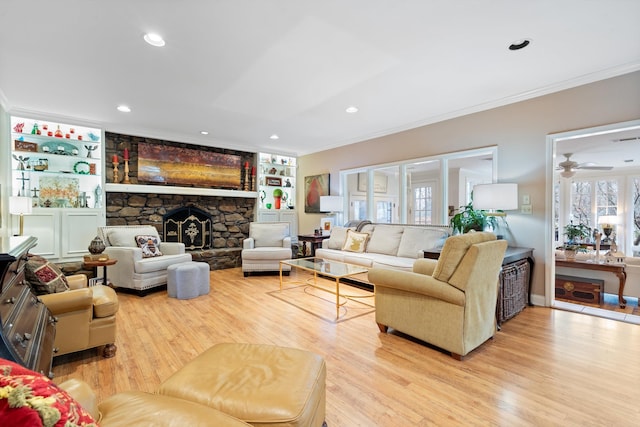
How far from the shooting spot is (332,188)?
A: 6.21m

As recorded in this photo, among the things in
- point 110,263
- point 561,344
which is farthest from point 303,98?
point 561,344

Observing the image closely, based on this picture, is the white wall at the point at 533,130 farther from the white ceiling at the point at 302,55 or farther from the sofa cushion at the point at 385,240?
the sofa cushion at the point at 385,240

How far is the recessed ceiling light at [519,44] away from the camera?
2.42 meters

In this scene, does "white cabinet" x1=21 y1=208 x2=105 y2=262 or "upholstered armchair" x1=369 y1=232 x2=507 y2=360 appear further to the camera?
"white cabinet" x1=21 y1=208 x2=105 y2=262

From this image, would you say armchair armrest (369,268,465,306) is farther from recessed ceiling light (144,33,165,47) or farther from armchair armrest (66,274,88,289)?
recessed ceiling light (144,33,165,47)

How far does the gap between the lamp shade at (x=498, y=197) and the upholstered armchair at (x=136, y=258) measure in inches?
160

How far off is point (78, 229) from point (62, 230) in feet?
0.59

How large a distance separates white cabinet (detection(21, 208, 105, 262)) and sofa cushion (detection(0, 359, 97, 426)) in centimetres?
465

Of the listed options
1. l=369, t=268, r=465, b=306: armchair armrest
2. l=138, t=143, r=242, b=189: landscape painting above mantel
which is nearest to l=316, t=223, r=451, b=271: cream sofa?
l=369, t=268, r=465, b=306: armchair armrest

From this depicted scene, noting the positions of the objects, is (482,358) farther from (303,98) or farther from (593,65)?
(303,98)

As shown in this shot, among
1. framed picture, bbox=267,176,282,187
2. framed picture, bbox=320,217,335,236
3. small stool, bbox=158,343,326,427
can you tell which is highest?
framed picture, bbox=267,176,282,187

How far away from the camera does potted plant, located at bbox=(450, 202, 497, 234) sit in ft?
11.8

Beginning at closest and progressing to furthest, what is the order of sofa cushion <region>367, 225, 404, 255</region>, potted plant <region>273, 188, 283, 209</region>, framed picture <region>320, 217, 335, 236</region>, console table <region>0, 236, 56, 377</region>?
console table <region>0, 236, 56, 377</region> → sofa cushion <region>367, 225, 404, 255</region> → framed picture <region>320, 217, 335, 236</region> → potted plant <region>273, 188, 283, 209</region>

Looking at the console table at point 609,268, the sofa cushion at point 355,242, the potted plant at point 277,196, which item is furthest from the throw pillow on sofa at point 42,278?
the console table at point 609,268
